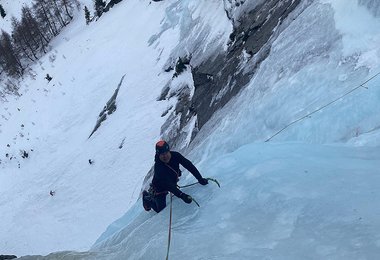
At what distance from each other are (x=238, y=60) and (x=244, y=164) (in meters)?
3.98

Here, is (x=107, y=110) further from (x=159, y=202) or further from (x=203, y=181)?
(x=203, y=181)

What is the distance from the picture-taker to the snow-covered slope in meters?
4.62

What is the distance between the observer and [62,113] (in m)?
18.8

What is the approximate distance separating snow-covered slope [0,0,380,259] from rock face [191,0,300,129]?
0.95 ft

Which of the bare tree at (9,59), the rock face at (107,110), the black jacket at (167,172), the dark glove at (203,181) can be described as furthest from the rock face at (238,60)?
the bare tree at (9,59)

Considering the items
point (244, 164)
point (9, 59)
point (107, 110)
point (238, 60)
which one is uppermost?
point (238, 60)

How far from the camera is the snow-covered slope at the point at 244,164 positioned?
4617 mm

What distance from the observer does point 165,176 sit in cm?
636

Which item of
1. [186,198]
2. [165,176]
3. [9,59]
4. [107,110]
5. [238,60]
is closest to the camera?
[186,198]

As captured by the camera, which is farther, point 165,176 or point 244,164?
point 165,176

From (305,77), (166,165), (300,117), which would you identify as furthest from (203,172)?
(305,77)

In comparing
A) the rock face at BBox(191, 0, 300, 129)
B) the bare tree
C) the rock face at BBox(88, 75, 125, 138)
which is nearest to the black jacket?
the rock face at BBox(191, 0, 300, 129)

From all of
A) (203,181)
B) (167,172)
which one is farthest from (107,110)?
(203,181)

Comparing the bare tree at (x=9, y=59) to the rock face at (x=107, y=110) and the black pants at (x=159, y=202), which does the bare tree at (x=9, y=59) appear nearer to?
the rock face at (x=107, y=110)
